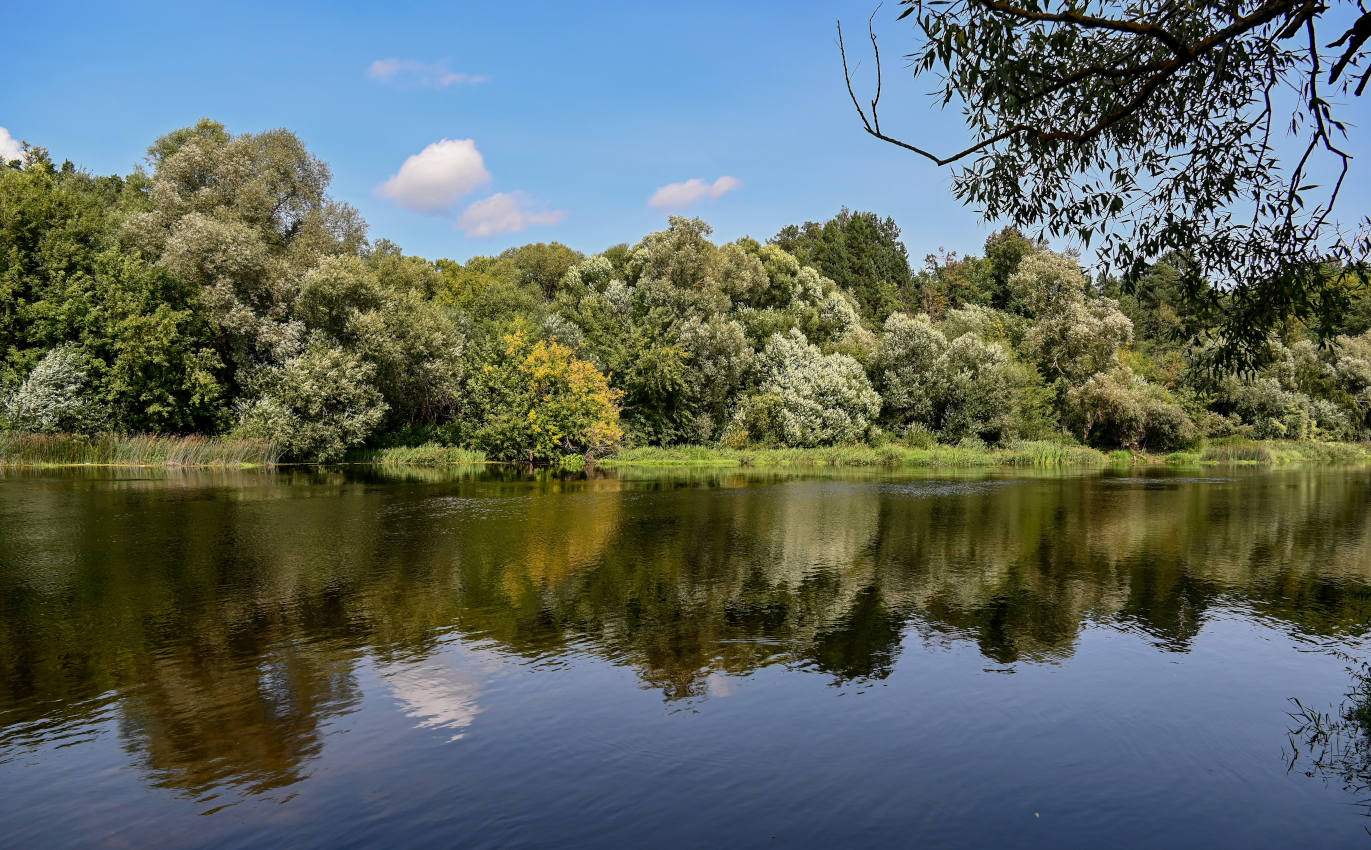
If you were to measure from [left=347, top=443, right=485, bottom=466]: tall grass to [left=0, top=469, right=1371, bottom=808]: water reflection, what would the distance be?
1983 cm

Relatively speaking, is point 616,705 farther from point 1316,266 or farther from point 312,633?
point 1316,266

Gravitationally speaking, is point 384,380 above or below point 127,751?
above

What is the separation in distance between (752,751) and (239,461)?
1635 inches

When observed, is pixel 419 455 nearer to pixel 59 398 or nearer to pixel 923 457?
pixel 59 398

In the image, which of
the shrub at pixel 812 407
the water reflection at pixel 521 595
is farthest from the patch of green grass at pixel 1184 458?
the water reflection at pixel 521 595

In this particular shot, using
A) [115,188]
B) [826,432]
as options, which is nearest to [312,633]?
[826,432]

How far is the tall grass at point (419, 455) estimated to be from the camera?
47594mm

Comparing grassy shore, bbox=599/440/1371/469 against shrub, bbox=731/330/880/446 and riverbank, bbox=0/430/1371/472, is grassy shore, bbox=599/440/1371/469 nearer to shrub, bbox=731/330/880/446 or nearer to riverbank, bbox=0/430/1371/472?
riverbank, bbox=0/430/1371/472

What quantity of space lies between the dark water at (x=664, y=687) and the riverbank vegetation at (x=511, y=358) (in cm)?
2673

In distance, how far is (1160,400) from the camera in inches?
2210

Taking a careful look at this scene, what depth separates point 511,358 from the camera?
158 feet

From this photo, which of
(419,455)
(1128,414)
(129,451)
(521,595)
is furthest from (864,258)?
(521,595)

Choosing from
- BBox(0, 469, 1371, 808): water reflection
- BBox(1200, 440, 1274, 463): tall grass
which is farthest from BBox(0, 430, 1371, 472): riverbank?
BBox(0, 469, 1371, 808): water reflection

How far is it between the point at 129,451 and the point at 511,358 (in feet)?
61.9
